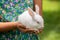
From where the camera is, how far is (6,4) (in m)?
2.62

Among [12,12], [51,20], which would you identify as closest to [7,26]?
[12,12]

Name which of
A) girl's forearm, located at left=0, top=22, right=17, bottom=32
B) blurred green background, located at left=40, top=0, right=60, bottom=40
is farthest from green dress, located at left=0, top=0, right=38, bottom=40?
blurred green background, located at left=40, top=0, right=60, bottom=40

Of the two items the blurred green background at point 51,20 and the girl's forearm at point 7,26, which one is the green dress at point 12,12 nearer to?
the girl's forearm at point 7,26

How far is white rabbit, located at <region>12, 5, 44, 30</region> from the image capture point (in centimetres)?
239

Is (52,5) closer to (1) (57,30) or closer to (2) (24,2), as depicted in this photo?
(1) (57,30)

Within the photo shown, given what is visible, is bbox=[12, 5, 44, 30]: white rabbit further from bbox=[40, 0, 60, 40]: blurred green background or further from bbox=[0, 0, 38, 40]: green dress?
bbox=[40, 0, 60, 40]: blurred green background

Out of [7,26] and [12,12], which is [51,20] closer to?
[12,12]

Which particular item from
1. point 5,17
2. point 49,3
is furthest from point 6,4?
point 49,3

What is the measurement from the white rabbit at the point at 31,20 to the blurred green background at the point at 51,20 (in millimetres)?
3420

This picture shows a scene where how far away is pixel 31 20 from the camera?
240cm

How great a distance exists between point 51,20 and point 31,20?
4626 millimetres

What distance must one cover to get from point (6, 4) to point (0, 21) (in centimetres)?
14

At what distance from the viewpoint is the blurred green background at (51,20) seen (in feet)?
19.9

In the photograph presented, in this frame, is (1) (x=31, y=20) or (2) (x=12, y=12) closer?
(1) (x=31, y=20)
